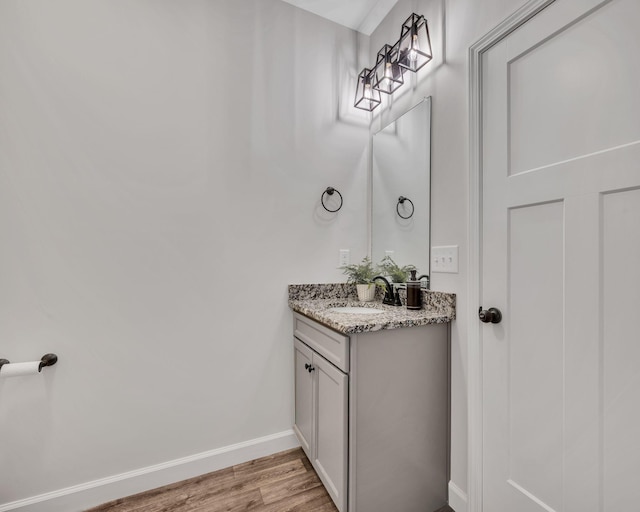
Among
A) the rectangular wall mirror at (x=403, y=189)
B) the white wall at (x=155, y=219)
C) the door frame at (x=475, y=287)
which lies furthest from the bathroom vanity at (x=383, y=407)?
the white wall at (x=155, y=219)

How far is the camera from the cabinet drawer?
3.96 ft

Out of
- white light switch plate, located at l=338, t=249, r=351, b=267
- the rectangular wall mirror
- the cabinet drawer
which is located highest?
the rectangular wall mirror

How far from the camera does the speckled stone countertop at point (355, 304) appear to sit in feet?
3.96

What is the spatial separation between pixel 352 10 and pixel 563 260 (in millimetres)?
1942

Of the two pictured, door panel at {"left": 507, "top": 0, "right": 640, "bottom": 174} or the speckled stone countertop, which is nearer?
door panel at {"left": 507, "top": 0, "right": 640, "bottom": 174}

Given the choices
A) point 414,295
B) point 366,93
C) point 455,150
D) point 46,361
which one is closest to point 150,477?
point 46,361

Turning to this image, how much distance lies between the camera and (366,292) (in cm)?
183

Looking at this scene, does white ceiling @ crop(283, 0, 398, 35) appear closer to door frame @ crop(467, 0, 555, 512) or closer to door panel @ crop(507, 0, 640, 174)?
door frame @ crop(467, 0, 555, 512)

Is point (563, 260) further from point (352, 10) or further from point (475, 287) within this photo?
point (352, 10)

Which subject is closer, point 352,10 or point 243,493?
point 243,493

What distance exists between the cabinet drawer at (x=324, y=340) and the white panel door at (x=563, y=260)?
62cm

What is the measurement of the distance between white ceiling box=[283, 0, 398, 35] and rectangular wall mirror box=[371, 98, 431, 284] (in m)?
0.72

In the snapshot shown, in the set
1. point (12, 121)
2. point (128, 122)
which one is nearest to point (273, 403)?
point (128, 122)

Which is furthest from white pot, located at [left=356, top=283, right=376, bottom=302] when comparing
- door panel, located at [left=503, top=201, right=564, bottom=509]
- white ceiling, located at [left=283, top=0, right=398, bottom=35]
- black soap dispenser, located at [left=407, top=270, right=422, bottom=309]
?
white ceiling, located at [left=283, top=0, right=398, bottom=35]
